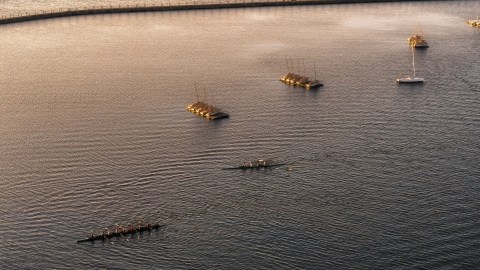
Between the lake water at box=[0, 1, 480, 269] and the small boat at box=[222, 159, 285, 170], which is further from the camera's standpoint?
the small boat at box=[222, 159, 285, 170]

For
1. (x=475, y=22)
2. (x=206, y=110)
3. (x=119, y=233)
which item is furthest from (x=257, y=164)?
(x=475, y=22)

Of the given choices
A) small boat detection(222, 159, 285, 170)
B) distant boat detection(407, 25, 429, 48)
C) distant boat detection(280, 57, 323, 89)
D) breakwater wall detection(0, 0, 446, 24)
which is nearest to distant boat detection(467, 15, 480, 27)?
distant boat detection(407, 25, 429, 48)

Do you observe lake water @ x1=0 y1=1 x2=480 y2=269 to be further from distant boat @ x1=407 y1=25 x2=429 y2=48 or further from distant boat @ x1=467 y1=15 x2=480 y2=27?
distant boat @ x1=467 y1=15 x2=480 y2=27

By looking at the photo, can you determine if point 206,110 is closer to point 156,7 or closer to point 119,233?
point 119,233

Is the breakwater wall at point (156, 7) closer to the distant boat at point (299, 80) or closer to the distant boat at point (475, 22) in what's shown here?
the distant boat at point (475, 22)

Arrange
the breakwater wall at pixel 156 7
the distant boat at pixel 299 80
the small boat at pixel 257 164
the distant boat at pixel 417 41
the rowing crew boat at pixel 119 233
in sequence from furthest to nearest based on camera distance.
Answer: the breakwater wall at pixel 156 7
the distant boat at pixel 417 41
the distant boat at pixel 299 80
the small boat at pixel 257 164
the rowing crew boat at pixel 119 233

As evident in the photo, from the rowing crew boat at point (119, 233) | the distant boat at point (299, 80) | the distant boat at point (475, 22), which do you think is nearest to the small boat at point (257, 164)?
the rowing crew boat at point (119, 233)

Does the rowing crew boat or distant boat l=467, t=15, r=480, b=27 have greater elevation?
distant boat l=467, t=15, r=480, b=27

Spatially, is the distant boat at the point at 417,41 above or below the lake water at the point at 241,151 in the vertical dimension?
above

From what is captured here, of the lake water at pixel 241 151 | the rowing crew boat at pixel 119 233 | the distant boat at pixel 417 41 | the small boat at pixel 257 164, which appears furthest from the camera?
the distant boat at pixel 417 41

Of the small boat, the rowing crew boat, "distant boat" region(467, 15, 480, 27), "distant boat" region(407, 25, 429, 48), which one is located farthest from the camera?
"distant boat" region(467, 15, 480, 27)
